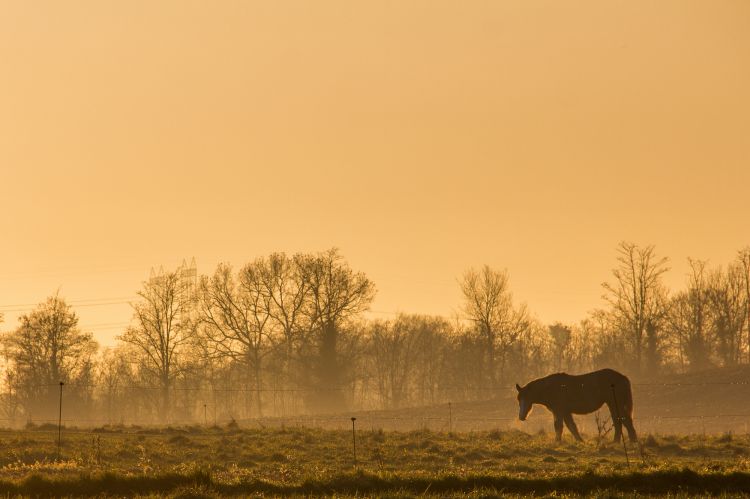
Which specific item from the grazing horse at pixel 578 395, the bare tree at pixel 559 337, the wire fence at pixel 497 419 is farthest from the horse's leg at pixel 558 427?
the bare tree at pixel 559 337

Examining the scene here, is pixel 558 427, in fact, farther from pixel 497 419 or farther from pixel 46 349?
pixel 46 349

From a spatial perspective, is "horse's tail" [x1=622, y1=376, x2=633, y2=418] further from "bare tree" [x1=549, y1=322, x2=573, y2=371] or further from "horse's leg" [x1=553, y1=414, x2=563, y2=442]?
"bare tree" [x1=549, y1=322, x2=573, y2=371]

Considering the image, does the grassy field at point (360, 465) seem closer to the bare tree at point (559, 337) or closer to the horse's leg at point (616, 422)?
the horse's leg at point (616, 422)

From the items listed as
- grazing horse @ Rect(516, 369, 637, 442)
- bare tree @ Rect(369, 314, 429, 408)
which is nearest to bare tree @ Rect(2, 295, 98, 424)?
bare tree @ Rect(369, 314, 429, 408)

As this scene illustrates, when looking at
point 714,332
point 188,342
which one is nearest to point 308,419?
point 188,342

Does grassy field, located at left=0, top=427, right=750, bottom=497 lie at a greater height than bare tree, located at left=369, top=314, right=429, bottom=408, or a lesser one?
lesser

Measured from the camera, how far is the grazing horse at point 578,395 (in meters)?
40.4

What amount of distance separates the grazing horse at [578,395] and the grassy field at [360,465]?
138 cm

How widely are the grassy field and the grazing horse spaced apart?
4.53 feet

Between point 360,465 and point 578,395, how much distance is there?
51.3ft

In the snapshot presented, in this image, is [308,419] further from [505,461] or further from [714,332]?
[714,332]

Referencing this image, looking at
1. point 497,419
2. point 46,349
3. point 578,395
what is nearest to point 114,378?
point 46,349

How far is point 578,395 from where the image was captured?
41.9 meters

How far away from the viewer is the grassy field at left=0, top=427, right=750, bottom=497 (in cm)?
2177
